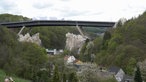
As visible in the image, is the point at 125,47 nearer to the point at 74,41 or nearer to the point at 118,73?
the point at 118,73

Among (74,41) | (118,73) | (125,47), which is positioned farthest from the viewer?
(74,41)

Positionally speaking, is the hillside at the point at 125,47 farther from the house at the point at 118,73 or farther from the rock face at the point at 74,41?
the rock face at the point at 74,41

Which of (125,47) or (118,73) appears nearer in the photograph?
(118,73)

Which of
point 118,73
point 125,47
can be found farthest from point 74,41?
point 118,73

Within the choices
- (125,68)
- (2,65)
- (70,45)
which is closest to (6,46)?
(2,65)

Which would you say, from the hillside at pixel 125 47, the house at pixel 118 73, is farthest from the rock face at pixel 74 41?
the house at pixel 118 73

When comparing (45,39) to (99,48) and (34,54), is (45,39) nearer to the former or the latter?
(99,48)

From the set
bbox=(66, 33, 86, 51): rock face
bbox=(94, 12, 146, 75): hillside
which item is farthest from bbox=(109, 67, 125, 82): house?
bbox=(66, 33, 86, 51): rock face

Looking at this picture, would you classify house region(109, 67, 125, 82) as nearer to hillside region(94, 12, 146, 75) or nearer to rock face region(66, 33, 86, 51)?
hillside region(94, 12, 146, 75)
